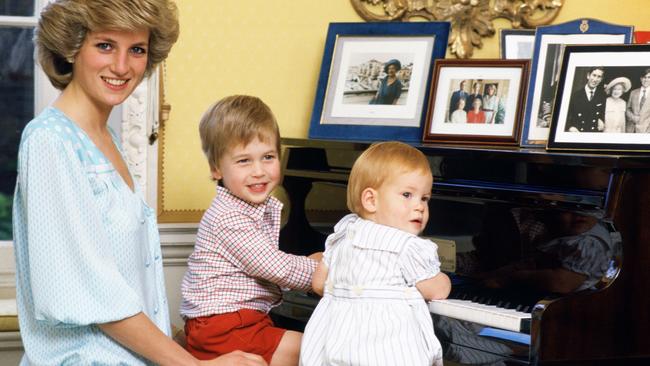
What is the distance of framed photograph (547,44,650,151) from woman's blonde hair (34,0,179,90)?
1118mm

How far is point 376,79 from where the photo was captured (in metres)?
3.25

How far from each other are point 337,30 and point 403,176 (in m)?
1.32

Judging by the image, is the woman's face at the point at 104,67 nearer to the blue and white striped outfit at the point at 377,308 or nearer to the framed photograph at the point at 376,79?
the blue and white striped outfit at the point at 377,308

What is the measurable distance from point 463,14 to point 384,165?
4.90 feet

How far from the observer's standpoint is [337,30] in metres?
3.39

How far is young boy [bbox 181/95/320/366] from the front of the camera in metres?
2.34

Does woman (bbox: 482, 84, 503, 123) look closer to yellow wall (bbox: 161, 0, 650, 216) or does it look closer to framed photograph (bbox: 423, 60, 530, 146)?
framed photograph (bbox: 423, 60, 530, 146)

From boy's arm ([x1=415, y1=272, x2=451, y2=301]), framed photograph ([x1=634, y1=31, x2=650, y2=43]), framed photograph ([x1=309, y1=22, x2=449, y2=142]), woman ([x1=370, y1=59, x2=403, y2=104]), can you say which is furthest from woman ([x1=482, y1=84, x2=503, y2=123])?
boy's arm ([x1=415, y1=272, x2=451, y2=301])

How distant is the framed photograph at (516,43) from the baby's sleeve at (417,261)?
4.22ft

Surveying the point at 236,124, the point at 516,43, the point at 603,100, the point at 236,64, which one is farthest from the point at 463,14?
the point at 236,124

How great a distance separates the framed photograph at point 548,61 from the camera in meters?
2.80

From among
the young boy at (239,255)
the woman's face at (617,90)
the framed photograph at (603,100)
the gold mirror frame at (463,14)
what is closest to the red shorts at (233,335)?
the young boy at (239,255)

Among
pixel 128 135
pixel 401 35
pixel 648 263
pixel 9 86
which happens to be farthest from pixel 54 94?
pixel 648 263

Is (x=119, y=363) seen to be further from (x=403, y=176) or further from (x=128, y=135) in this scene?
(x=128, y=135)
